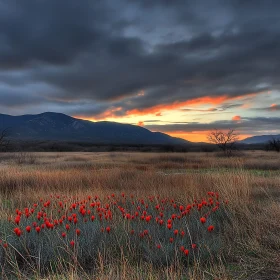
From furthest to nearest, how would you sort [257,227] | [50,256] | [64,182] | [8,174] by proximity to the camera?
Answer: [8,174] → [64,182] → [257,227] → [50,256]

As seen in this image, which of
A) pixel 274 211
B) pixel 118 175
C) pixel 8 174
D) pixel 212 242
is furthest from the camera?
pixel 118 175

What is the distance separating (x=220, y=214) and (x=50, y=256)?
3958 millimetres

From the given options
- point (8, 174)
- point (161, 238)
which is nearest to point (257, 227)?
point (161, 238)

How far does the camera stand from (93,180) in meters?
13.0

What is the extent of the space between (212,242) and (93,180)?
8.90 metres

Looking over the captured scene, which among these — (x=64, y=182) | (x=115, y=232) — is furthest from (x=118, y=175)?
(x=115, y=232)

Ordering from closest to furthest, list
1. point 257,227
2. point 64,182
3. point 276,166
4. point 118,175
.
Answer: point 257,227 → point 64,182 → point 118,175 → point 276,166

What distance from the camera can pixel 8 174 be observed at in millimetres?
13508

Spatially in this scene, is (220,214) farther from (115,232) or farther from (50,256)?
(50,256)

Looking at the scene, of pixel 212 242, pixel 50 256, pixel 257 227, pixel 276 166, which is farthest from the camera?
pixel 276 166

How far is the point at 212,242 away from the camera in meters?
4.74

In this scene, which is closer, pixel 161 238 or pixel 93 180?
pixel 161 238

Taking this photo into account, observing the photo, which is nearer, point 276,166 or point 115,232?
point 115,232

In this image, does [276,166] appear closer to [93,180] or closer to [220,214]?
[93,180]
